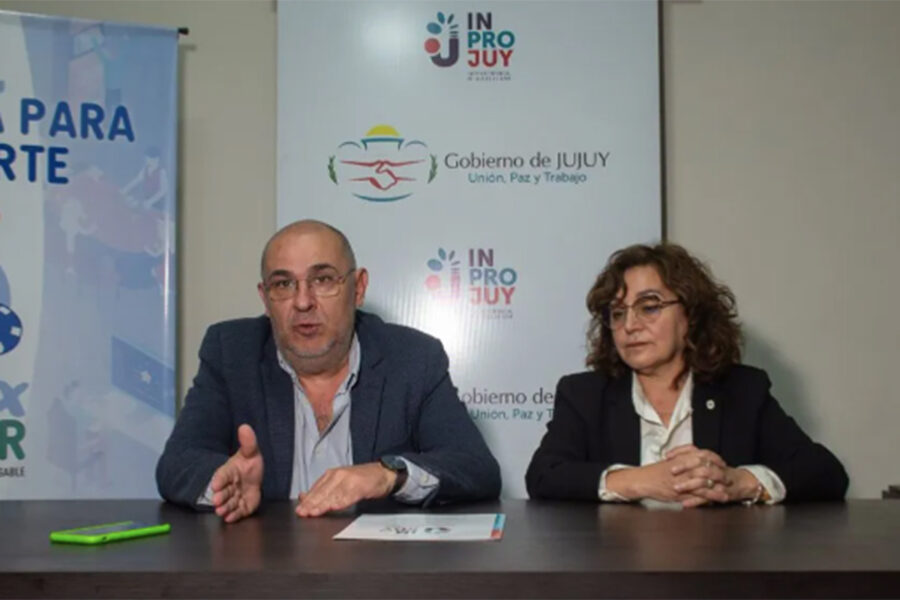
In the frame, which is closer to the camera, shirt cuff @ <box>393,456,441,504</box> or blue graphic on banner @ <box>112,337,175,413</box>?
shirt cuff @ <box>393,456,441,504</box>

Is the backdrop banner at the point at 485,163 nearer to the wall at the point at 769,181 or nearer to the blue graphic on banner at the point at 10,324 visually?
the wall at the point at 769,181

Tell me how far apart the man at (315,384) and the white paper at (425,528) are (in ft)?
1.67

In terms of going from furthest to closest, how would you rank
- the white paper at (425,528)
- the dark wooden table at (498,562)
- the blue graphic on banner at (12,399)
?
the blue graphic on banner at (12,399)
the white paper at (425,528)
the dark wooden table at (498,562)

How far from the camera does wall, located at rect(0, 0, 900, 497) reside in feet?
12.3

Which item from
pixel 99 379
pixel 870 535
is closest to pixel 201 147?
pixel 99 379

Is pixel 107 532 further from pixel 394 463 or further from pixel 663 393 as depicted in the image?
pixel 663 393

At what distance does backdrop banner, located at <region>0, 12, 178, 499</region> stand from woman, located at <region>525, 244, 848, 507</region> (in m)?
1.58

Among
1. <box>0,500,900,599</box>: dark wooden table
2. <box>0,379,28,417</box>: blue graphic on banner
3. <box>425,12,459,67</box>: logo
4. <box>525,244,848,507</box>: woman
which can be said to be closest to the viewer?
<box>0,500,900,599</box>: dark wooden table

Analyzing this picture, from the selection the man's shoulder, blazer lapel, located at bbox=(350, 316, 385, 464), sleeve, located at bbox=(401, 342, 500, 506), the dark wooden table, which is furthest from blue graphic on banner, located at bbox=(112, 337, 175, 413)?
the dark wooden table

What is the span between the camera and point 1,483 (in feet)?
10.9

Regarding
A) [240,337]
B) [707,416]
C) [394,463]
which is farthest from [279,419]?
[707,416]

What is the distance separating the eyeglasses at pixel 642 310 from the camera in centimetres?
263

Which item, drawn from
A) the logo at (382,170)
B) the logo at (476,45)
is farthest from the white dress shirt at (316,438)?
the logo at (476,45)

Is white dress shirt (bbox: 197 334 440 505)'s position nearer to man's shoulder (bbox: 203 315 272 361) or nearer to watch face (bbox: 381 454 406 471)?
man's shoulder (bbox: 203 315 272 361)
